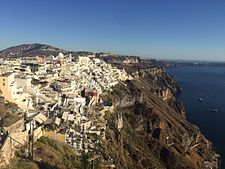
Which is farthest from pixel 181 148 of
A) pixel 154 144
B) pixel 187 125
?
pixel 187 125

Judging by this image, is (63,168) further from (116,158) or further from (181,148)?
(181,148)

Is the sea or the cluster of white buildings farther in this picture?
the sea

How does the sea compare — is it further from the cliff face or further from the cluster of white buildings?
Result: the cluster of white buildings

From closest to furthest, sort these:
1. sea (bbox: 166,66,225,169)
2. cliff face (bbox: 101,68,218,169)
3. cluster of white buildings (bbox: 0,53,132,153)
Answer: cluster of white buildings (bbox: 0,53,132,153), cliff face (bbox: 101,68,218,169), sea (bbox: 166,66,225,169)

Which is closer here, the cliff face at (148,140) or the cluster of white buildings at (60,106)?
the cluster of white buildings at (60,106)

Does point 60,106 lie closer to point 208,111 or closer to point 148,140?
point 148,140

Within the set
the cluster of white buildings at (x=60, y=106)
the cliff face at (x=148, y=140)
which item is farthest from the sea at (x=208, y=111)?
the cluster of white buildings at (x=60, y=106)

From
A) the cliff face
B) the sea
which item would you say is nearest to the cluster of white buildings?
the cliff face

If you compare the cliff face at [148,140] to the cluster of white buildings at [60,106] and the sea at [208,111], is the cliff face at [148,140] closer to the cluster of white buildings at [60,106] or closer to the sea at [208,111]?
the cluster of white buildings at [60,106]
